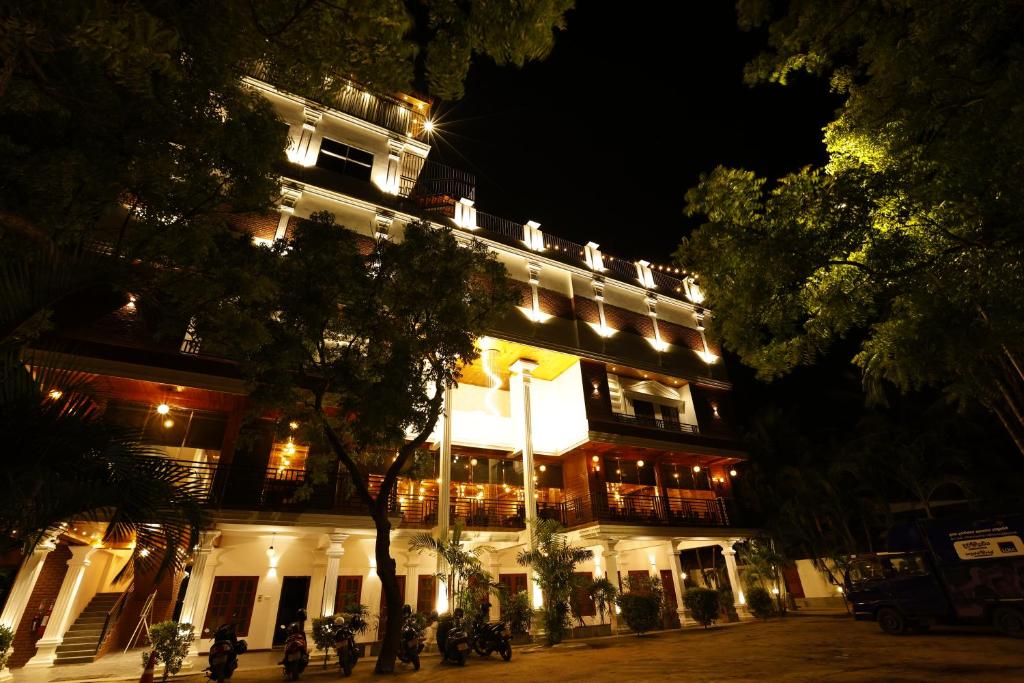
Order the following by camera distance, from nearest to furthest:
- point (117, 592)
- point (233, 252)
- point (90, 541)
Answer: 1. point (233, 252)
2. point (90, 541)
3. point (117, 592)

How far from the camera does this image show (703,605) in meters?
16.0

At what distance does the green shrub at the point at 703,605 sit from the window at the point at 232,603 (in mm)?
13828

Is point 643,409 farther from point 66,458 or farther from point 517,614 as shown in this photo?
point 66,458

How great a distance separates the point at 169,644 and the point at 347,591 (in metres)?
5.65

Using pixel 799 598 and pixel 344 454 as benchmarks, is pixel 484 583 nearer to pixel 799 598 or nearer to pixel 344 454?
pixel 344 454

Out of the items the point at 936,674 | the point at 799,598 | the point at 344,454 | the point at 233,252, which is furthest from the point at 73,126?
the point at 799,598

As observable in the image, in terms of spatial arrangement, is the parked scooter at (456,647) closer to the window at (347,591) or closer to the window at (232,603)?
the window at (347,591)

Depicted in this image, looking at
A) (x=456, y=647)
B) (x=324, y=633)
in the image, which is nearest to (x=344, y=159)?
(x=324, y=633)

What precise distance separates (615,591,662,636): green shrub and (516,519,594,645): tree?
2028 millimetres

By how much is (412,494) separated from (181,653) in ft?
22.6

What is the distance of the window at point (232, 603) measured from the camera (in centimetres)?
1296

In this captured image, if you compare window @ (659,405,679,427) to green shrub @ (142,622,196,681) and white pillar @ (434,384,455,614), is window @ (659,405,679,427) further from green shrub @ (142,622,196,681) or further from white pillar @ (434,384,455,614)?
green shrub @ (142,622,196,681)

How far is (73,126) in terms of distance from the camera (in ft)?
25.4

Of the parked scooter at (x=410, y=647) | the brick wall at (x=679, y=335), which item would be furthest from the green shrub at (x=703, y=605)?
the brick wall at (x=679, y=335)
